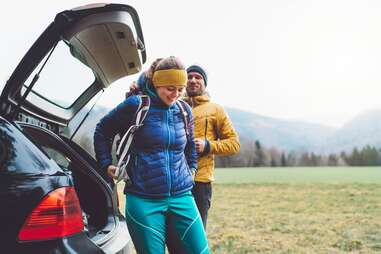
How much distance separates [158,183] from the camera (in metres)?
2.89

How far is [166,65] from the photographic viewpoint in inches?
116

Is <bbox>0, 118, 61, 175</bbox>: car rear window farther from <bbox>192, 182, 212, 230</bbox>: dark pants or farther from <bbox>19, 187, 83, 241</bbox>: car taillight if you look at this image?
<bbox>192, 182, 212, 230</bbox>: dark pants

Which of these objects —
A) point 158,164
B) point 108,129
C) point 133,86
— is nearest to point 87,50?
point 133,86

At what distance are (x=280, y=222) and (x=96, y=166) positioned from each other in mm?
6008

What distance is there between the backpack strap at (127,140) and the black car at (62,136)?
0.92 feet

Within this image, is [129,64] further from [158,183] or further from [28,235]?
[28,235]

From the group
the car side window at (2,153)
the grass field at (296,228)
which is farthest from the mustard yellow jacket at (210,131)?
the grass field at (296,228)

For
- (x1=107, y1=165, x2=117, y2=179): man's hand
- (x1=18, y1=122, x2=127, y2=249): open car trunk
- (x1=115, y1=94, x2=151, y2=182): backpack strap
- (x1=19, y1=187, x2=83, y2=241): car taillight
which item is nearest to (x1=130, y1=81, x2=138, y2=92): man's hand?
(x1=115, y1=94, x2=151, y2=182): backpack strap

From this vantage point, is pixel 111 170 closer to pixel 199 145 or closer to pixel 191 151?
pixel 191 151

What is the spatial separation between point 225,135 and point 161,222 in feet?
3.73

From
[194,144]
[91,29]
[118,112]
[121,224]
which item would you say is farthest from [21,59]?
[121,224]

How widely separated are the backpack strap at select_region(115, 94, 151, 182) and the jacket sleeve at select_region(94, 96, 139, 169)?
9 cm

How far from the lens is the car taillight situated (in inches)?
90.7

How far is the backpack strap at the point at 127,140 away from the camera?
2910 mm
